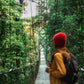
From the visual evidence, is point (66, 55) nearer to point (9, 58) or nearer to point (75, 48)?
point (9, 58)

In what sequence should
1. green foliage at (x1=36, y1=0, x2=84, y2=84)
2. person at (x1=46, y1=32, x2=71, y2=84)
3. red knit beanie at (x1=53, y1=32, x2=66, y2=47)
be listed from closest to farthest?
person at (x1=46, y1=32, x2=71, y2=84) → red knit beanie at (x1=53, y1=32, x2=66, y2=47) → green foliage at (x1=36, y1=0, x2=84, y2=84)

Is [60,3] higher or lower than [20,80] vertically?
higher

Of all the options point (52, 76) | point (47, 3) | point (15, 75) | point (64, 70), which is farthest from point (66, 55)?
point (47, 3)

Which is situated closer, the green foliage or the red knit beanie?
the red knit beanie

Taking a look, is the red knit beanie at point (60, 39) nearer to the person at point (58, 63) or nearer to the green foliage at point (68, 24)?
the person at point (58, 63)

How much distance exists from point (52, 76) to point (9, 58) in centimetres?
331

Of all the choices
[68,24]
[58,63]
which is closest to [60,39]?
[58,63]

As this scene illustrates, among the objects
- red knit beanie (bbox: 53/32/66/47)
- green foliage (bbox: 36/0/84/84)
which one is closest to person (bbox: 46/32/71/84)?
red knit beanie (bbox: 53/32/66/47)

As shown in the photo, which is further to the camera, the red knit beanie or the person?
the red knit beanie

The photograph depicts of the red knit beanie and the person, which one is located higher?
the red knit beanie

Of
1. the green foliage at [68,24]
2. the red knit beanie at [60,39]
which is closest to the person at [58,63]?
the red knit beanie at [60,39]

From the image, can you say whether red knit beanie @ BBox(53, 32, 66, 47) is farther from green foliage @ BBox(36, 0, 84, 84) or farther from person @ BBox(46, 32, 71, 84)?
green foliage @ BBox(36, 0, 84, 84)

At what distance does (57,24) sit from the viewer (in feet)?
26.8

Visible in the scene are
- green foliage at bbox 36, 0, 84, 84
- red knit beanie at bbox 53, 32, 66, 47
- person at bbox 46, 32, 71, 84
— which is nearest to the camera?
person at bbox 46, 32, 71, 84
